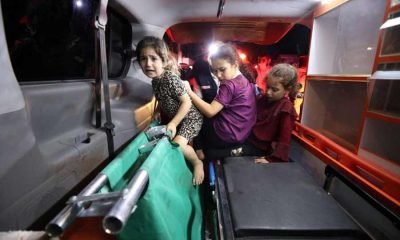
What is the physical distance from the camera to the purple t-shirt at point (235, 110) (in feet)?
5.41

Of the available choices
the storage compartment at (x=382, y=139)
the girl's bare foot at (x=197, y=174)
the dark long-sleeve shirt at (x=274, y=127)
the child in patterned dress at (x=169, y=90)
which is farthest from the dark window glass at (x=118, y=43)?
the storage compartment at (x=382, y=139)

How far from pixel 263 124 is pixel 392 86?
785 millimetres

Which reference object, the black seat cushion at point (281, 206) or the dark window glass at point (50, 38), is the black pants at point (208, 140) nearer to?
the black seat cushion at point (281, 206)

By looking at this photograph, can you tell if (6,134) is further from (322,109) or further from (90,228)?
(322,109)

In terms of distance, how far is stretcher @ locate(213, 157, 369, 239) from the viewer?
2.84ft

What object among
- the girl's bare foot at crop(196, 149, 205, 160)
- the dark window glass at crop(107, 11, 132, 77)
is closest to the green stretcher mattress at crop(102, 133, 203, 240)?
the girl's bare foot at crop(196, 149, 205, 160)

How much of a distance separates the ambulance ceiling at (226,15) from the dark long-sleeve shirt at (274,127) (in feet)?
2.57

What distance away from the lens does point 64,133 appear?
1.20 meters

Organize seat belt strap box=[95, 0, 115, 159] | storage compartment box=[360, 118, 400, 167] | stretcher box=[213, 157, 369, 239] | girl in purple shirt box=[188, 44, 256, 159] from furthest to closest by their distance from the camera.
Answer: girl in purple shirt box=[188, 44, 256, 159]
storage compartment box=[360, 118, 400, 167]
seat belt strap box=[95, 0, 115, 159]
stretcher box=[213, 157, 369, 239]

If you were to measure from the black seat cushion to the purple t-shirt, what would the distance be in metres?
0.46

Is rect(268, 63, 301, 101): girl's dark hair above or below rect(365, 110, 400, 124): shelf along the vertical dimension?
above

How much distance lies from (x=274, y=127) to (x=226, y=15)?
116 cm

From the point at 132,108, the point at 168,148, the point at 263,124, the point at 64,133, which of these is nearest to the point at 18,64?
the point at 64,133

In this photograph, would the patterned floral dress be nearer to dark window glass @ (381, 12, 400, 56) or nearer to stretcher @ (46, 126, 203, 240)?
stretcher @ (46, 126, 203, 240)
